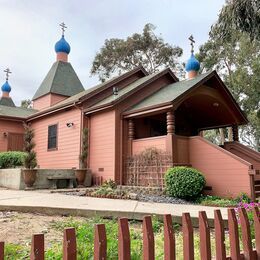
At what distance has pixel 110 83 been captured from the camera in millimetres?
14484

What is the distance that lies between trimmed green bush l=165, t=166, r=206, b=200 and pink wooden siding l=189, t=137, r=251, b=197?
1021mm

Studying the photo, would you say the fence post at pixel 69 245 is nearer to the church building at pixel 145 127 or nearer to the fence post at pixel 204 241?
the fence post at pixel 204 241

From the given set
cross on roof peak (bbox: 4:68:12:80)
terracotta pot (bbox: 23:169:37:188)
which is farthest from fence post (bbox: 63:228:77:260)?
cross on roof peak (bbox: 4:68:12:80)

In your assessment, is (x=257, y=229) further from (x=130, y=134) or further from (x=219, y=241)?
(x=130, y=134)

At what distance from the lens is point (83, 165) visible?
12.2m

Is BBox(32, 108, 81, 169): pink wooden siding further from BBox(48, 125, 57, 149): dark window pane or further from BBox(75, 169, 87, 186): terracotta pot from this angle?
BBox(75, 169, 87, 186): terracotta pot

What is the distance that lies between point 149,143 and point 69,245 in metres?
9.45

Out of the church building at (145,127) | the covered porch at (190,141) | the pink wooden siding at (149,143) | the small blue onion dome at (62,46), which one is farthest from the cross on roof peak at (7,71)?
the pink wooden siding at (149,143)

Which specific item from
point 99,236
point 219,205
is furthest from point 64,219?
point 219,205

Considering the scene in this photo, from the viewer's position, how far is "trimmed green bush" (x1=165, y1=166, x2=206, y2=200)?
8375 millimetres

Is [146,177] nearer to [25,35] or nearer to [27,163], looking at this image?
[27,163]

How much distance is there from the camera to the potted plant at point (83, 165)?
1161 centimetres

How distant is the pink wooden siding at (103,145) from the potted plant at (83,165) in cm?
44

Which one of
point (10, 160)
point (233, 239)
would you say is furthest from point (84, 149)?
point (233, 239)
